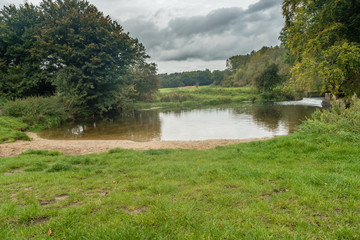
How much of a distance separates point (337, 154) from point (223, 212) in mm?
5413

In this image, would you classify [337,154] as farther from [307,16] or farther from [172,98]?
[172,98]

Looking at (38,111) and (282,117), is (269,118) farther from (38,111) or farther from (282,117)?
(38,111)

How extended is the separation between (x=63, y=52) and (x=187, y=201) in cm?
2652

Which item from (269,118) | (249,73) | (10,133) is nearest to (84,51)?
(10,133)

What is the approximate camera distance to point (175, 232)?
2783mm

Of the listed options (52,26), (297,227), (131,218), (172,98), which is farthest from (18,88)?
(172,98)

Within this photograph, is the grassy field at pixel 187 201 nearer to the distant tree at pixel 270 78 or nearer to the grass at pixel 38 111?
the grass at pixel 38 111

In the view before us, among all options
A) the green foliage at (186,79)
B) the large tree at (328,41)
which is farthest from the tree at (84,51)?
the green foliage at (186,79)

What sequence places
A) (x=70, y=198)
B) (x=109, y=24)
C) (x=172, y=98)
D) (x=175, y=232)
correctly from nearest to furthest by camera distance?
(x=175, y=232) < (x=70, y=198) < (x=109, y=24) < (x=172, y=98)

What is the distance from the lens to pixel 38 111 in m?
20.9

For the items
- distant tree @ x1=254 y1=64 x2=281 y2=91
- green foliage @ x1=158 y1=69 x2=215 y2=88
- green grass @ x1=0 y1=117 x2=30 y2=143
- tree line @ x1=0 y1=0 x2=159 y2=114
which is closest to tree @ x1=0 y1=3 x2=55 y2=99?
tree line @ x1=0 y1=0 x2=159 y2=114

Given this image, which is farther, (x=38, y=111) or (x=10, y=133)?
(x=38, y=111)

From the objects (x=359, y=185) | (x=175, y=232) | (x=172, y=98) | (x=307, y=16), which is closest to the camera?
(x=175, y=232)

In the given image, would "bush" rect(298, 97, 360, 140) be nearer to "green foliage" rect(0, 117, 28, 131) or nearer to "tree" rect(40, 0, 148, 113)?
"green foliage" rect(0, 117, 28, 131)
